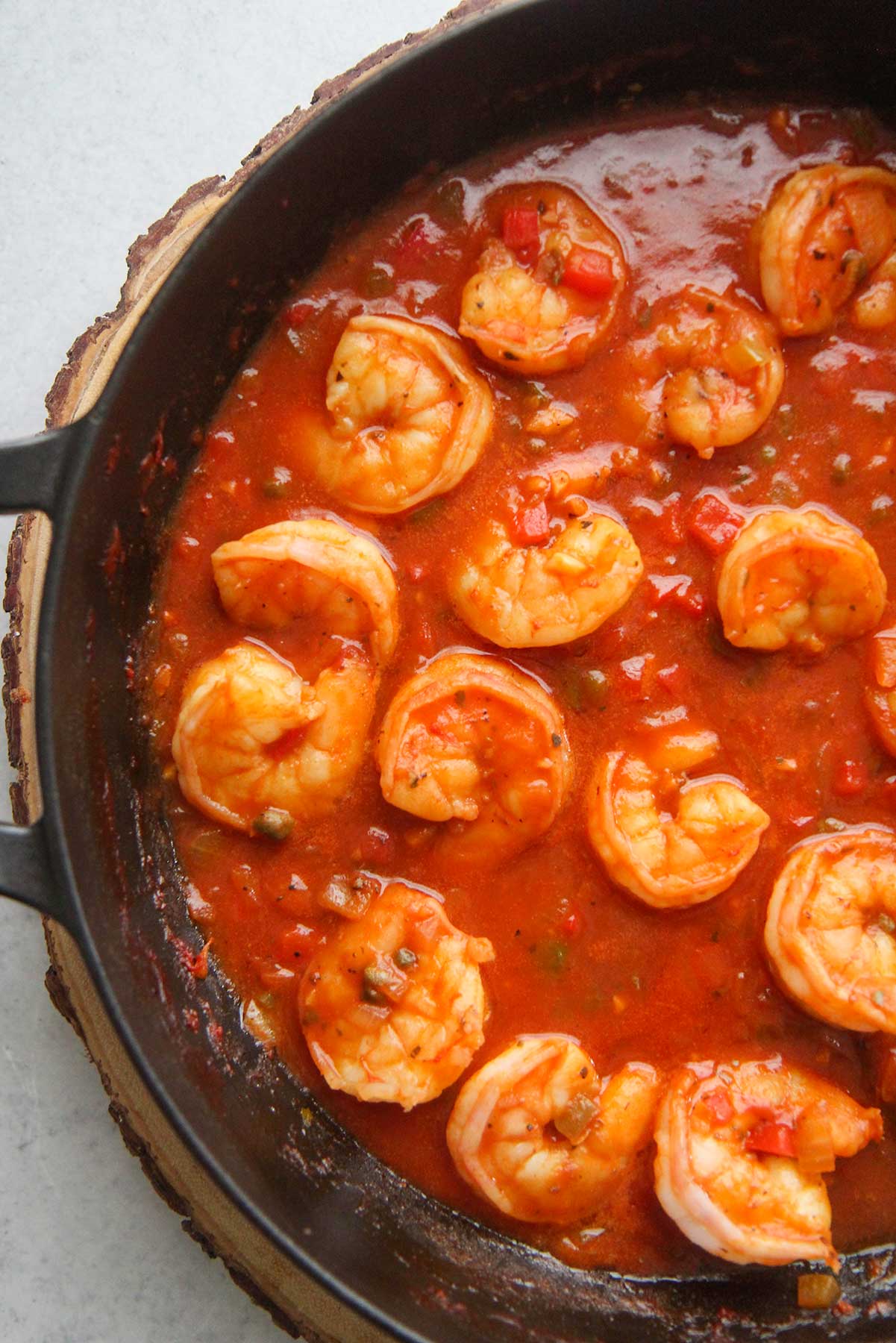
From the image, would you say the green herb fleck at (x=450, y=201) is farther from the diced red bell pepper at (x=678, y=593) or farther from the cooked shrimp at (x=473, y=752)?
the cooked shrimp at (x=473, y=752)

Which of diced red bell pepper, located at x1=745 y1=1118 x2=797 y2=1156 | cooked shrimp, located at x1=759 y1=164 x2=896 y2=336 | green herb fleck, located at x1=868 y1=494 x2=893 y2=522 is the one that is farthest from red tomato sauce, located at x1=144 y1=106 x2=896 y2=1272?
diced red bell pepper, located at x1=745 y1=1118 x2=797 y2=1156

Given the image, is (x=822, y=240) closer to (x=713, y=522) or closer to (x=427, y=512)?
(x=713, y=522)

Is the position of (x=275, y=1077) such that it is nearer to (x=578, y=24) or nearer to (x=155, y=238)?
(x=155, y=238)

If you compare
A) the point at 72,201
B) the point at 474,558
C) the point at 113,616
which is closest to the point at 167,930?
the point at 113,616

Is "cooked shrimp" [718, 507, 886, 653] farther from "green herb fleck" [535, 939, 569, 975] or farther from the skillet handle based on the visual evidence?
the skillet handle

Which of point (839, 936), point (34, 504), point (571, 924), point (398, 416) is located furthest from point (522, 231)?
point (839, 936)

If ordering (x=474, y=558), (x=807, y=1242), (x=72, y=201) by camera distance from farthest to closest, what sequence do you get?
(x=72, y=201)
(x=474, y=558)
(x=807, y=1242)
